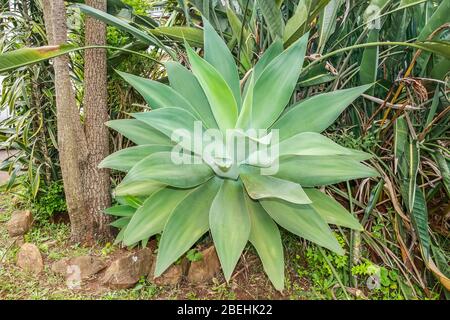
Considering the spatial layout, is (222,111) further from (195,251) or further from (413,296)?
(413,296)

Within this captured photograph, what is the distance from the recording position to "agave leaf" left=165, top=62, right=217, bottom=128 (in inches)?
29.4

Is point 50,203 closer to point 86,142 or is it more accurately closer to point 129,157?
point 86,142

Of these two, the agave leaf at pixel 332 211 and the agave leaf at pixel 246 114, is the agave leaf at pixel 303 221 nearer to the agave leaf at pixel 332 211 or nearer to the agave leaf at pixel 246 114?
the agave leaf at pixel 332 211

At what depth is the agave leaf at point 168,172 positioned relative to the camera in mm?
579

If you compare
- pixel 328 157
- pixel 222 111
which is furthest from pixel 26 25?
pixel 328 157

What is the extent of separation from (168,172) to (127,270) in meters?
0.46

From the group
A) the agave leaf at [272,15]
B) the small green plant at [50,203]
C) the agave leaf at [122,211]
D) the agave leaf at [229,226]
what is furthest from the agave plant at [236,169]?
the small green plant at [50,203]

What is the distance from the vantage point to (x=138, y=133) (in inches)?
28.9

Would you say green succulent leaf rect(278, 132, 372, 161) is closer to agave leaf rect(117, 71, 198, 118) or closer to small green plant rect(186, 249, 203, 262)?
agave leaf rect(117, 71, 198, 118)

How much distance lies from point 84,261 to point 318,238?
29.0 inches

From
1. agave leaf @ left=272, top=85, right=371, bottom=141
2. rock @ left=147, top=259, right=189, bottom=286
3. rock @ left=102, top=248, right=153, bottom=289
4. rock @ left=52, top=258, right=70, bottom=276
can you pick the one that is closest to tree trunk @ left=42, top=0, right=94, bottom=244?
rock @ left=52, top=258, right=70, bottom=276

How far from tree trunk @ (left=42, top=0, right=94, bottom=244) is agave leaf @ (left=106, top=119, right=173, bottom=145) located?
15.2 inches

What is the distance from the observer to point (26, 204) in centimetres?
146

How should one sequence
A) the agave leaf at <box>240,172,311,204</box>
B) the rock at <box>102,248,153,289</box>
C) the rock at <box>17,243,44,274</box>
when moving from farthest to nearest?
the rock at <box>17,243,44,274</box> < the rock at <box>102,248,153,289</box> < the agave leaf at <box>240,172,311,204</box>
